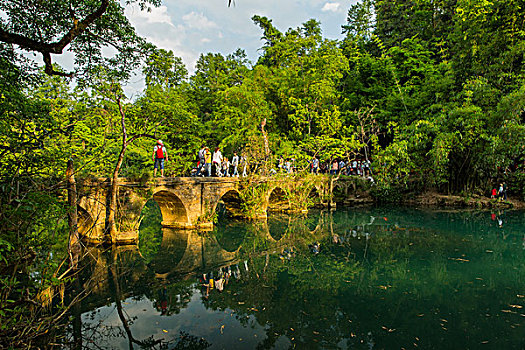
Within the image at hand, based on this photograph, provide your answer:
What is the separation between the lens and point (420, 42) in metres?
29.0

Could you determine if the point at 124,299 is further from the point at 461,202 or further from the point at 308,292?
the point at 461,202

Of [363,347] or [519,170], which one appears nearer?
[363,347]

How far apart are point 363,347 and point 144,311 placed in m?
4.21

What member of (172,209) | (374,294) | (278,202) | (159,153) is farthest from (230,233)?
(374,294)

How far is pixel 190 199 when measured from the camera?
1320 centimetres

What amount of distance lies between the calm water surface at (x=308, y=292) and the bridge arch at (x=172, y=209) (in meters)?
0.73

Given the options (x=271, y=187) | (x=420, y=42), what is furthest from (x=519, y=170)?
(x=271, y=187)

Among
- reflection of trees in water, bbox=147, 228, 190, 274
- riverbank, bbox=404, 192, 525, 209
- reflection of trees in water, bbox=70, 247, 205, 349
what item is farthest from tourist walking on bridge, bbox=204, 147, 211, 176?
riverbank, bbox=404, 192, 525, 209

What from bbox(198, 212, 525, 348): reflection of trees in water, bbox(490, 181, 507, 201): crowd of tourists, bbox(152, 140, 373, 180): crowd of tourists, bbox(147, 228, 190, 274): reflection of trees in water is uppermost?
bbox(152, 140, 373, 180): crowd of tourists

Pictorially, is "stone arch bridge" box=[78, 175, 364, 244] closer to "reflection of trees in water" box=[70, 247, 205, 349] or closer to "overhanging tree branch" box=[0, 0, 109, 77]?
"reflection of trees in water" box=[70, 247, 205, 349]

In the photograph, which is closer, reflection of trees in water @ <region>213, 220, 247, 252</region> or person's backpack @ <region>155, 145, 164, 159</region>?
reflection of trees in water @ <region>213, 220, 247, 252</region>

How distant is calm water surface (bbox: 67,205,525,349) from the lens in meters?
5.56

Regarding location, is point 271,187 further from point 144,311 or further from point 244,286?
point 144,311

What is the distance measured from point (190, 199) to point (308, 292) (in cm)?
711
